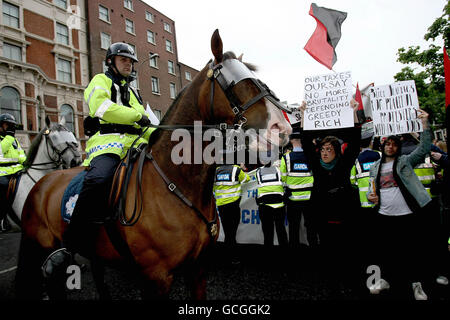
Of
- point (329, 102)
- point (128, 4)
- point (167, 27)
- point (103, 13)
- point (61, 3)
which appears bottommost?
point (329, 102)

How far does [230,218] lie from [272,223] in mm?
842

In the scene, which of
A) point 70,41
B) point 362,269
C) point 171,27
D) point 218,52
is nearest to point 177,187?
point 218,52

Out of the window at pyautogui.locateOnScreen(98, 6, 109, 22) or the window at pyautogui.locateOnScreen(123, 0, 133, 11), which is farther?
the window at pyautogui.locateOnScreen(123, 0, 133, 11)

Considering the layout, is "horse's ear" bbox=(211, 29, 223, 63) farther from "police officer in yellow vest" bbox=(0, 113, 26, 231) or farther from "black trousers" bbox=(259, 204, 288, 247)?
"police officer in yellow vest" bbox=(0, 113, 26, 231)

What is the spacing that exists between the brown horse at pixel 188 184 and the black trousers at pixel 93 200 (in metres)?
0.16

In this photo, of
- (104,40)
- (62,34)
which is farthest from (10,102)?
(104,40)

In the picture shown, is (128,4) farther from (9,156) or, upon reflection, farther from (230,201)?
(230,201)

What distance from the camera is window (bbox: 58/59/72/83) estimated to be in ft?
65.3

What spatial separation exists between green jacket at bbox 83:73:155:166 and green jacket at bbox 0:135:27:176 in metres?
3.95

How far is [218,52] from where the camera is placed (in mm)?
2041

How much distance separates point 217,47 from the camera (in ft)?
6.67

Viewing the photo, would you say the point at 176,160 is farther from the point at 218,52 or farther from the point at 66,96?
the point at 66,96

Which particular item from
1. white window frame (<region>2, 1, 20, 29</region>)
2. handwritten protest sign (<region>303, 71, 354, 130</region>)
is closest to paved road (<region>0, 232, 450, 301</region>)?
handwritten protest sign (<region>303, 71, 354, 130</region>)

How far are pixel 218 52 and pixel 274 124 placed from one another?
78cm
